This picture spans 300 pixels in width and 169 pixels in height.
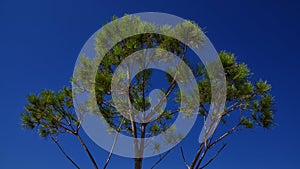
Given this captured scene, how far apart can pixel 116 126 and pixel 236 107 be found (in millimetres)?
2519

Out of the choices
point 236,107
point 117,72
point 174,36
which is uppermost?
point 174,36

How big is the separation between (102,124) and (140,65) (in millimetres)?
1542

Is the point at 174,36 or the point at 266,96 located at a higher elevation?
the point at 174,36

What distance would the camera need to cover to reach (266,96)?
261 inches

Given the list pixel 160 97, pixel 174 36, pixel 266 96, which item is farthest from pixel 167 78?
pixel 266 96

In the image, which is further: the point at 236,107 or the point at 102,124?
the point at 102,124

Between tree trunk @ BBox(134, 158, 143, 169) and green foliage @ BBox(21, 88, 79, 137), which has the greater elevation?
green foliage @ BBox(21, 88, 79, 137)

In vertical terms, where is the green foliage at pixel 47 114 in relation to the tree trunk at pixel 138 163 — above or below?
above

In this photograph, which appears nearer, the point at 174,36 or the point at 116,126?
the point at 174,36

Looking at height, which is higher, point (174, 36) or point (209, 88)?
point (174, 36)

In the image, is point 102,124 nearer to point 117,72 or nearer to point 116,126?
point 116,126

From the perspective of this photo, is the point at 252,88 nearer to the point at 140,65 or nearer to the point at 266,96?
the point at 266,96

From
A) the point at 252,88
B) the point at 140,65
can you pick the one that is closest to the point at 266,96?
the point at 252,88

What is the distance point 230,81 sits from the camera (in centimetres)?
669
